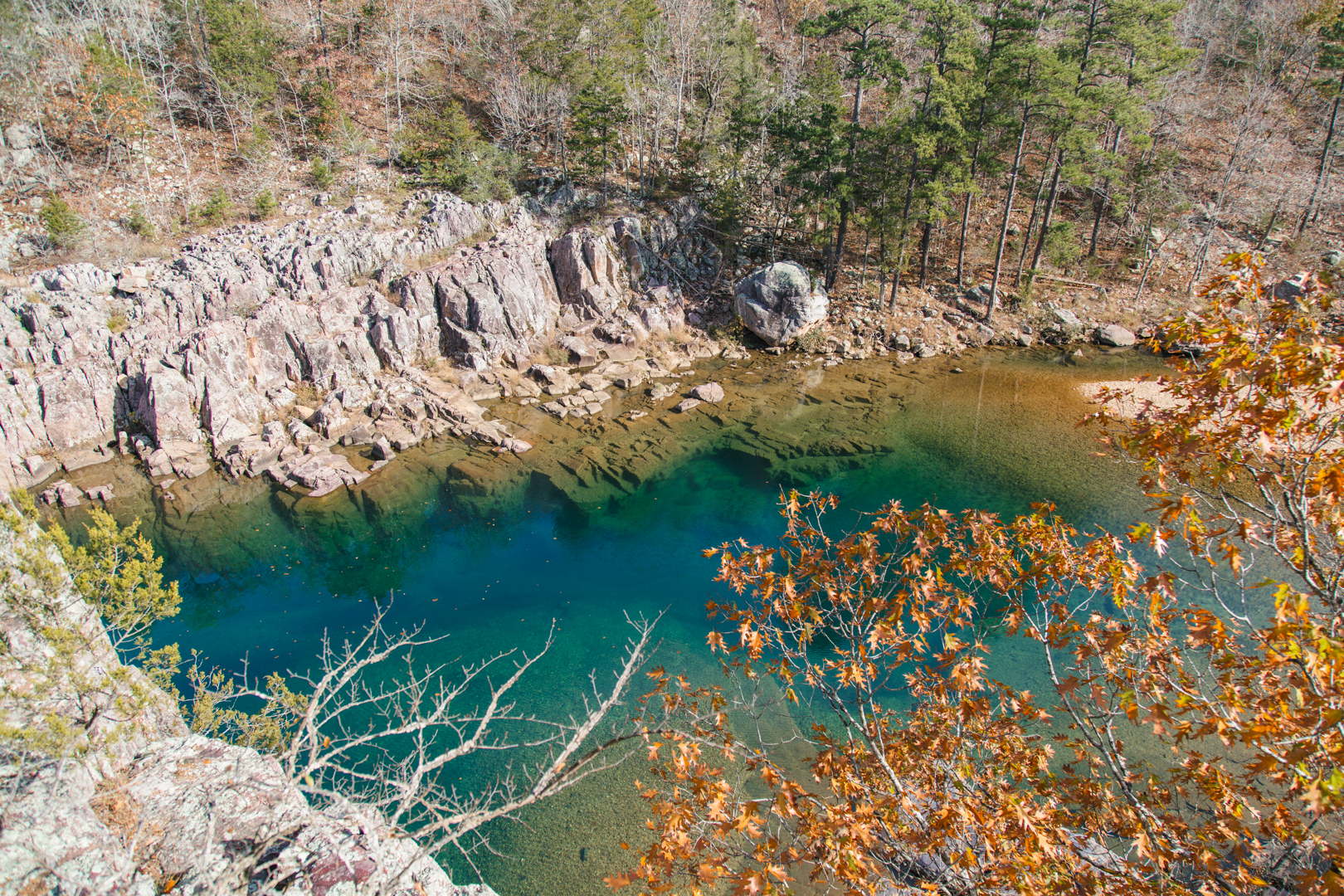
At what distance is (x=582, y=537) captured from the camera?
19.1m

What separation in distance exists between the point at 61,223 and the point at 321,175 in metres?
11.0

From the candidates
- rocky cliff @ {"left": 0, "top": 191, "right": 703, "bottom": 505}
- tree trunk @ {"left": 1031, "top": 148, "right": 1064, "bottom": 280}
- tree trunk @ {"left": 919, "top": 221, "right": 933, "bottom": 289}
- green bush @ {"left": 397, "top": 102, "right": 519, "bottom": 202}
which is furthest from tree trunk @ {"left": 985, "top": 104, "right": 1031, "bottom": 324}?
green bush @ {"left": 397, "top": 102, "right": 519, "bottom": 202}

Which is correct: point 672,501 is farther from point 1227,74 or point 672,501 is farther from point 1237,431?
point 1227,74

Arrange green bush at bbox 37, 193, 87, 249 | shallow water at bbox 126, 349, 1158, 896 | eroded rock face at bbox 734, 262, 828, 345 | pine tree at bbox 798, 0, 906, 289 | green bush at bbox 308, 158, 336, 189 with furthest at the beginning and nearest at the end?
green bush at bbox 308, 158, 336, 189
eroded rock face at bbox 734, 262, 828, 345
pine tree at bbox 798, 0, 906, 289
green bush at bbox 37, 193, 87, 249
shallow water at bbox 126, 349, 1158, 896

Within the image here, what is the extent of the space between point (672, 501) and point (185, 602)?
1412cm

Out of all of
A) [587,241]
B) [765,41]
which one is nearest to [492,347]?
[587,241]

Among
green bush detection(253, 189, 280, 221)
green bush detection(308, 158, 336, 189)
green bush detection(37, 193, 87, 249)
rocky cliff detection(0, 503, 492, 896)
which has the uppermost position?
green bush detection(308, 158, 336, 189)

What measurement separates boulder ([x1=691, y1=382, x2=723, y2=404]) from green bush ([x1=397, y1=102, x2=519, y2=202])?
16.6 m

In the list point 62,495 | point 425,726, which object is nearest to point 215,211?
point 62,495

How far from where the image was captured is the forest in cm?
2802

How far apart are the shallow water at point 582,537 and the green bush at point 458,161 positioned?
14766mm

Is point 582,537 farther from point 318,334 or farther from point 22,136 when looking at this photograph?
point 22,136

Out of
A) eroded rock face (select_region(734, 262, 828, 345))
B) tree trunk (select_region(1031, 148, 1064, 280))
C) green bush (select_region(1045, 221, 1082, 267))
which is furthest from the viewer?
eroded rock face (select_region(734, 262, 828, 345))

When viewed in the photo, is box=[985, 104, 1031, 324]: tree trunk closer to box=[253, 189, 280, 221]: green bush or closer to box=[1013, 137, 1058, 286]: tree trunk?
box=[1013, 137, 1058, 286]: tree trunk
